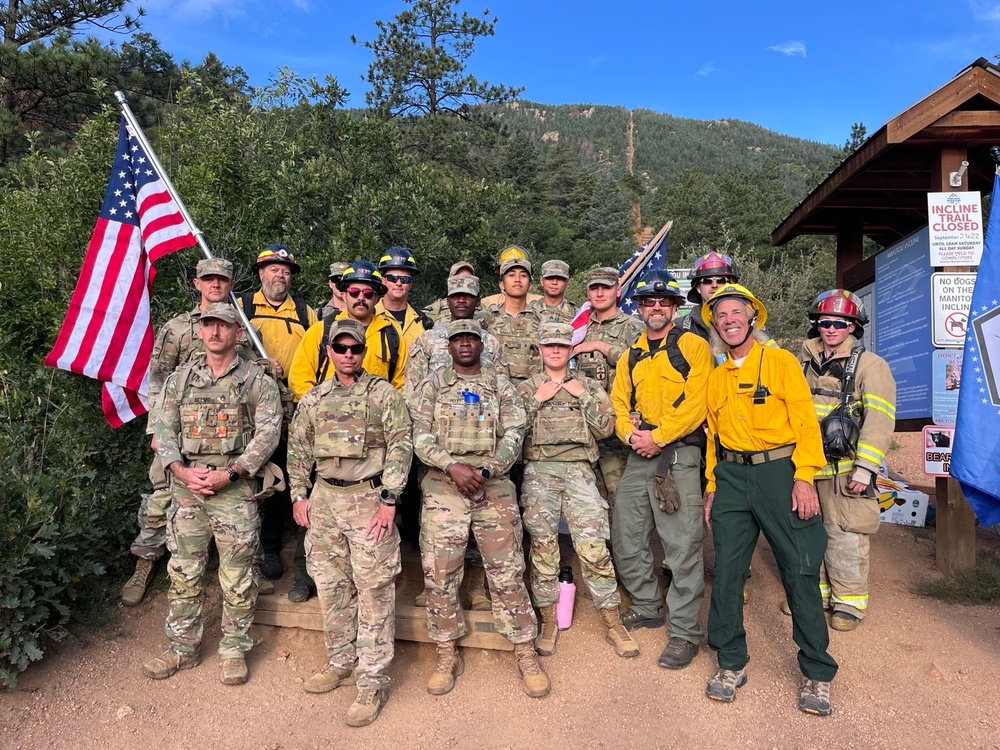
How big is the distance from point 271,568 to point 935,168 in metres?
7.12

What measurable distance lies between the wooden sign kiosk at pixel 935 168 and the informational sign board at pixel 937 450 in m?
0.12

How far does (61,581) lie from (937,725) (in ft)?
20.2

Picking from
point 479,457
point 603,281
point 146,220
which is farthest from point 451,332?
point 146,220

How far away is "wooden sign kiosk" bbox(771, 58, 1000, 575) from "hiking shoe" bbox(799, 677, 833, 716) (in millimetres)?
2728

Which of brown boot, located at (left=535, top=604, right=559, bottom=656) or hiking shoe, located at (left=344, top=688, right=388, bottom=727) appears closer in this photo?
hiking shoe, located at (left=344, top=688, right=388, bottom=727)

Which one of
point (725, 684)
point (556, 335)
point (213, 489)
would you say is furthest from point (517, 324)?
point (725, 684)

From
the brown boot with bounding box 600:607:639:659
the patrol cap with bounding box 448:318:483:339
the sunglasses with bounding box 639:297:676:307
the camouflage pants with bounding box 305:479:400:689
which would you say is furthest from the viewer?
the sunglasses with bounding box 639:297:676:307

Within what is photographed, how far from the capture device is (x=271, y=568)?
575cm

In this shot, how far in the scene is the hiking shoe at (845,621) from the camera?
5066mm

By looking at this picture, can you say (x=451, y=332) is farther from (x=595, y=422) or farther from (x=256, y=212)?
(x=256, y=212)

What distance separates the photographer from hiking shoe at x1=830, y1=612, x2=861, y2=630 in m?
5.07

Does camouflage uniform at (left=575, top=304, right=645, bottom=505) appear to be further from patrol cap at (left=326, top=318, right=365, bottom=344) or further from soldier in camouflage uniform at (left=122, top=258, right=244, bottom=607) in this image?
soldier in camouflage uniform at (left=122, top=258, right=244, bottom=607)

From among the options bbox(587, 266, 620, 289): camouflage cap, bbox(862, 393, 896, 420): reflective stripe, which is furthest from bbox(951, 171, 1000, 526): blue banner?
bbox(587, 266, 620, 289): camouflage cap

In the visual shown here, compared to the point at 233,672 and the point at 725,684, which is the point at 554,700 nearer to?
the point at 725,684
